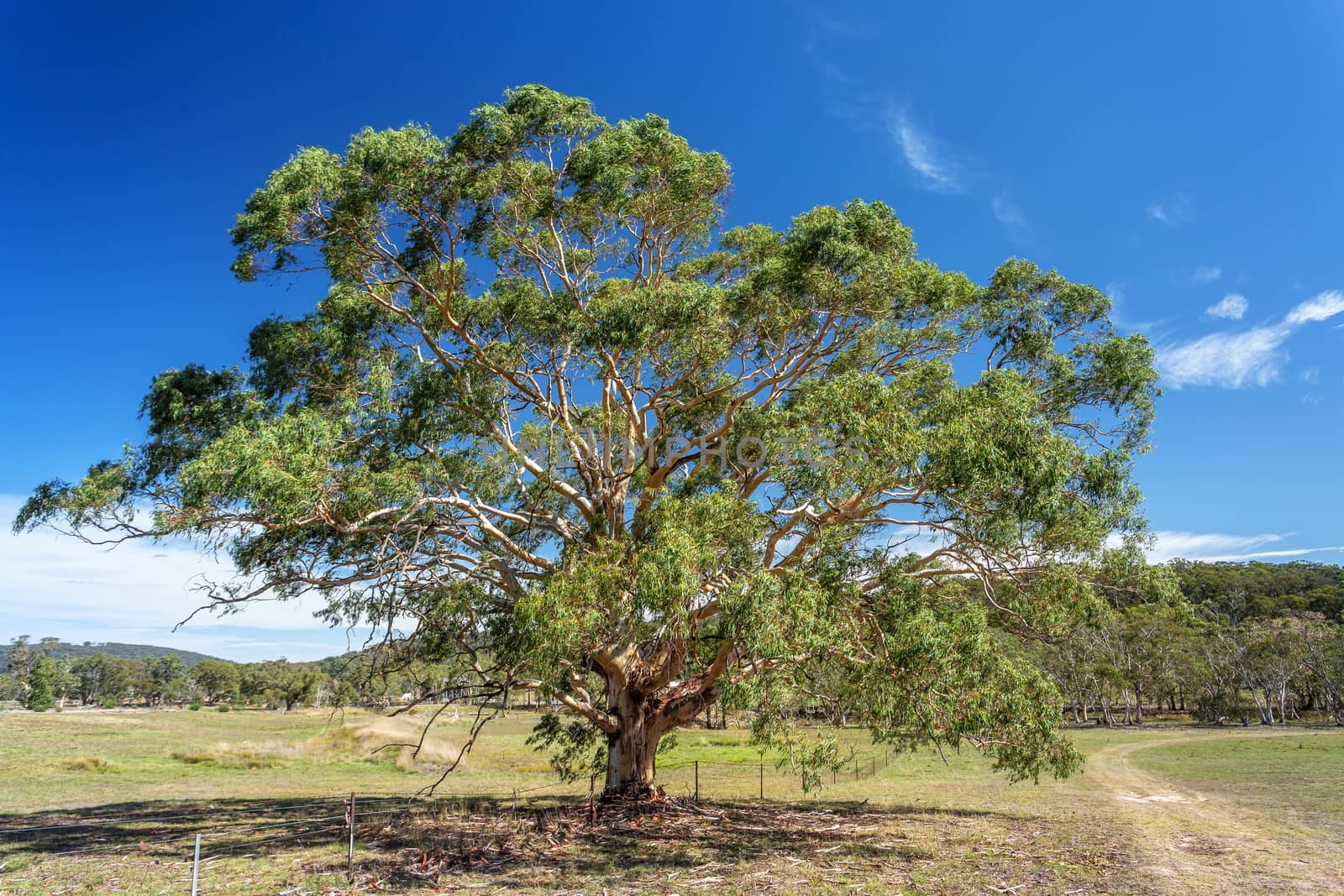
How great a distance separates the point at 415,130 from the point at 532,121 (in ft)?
5.48

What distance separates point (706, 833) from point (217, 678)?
101 metres

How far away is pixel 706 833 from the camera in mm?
11281

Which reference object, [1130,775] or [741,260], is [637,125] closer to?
[741,260]

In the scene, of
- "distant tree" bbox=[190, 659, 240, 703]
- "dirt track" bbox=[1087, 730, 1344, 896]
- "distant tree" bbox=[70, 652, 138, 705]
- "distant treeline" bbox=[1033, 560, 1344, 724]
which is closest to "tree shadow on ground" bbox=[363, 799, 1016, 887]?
"dirt track" bbox=[1087, 730, 1344, 896]

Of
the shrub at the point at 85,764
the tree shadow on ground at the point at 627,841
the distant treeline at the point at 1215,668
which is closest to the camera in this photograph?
the tree shadow on ground at the point at 627,841

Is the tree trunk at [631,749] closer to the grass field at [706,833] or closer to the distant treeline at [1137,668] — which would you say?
the grass field at [706,833]

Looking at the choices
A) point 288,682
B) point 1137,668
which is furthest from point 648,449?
point 288,682

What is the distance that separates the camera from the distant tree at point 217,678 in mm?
92500

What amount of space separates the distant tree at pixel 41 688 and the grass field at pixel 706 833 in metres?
61.8

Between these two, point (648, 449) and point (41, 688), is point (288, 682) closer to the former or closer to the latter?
point (41, 688)

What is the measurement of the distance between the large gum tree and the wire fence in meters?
2.61

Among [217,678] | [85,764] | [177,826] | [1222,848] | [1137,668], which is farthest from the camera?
[217,678]

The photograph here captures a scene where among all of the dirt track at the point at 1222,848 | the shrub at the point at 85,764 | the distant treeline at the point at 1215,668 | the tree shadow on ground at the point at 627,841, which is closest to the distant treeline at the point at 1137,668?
the distant treeline at the point at 1215,668

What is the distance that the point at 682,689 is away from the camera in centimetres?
1348
